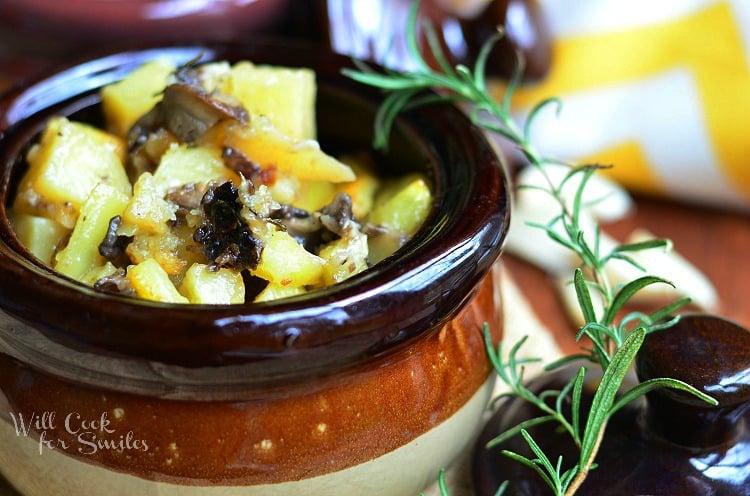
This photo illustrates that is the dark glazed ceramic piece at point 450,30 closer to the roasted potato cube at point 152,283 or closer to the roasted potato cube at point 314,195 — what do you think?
the roasted potato cube at point 314,195

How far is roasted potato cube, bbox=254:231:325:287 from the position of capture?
37.9 inches

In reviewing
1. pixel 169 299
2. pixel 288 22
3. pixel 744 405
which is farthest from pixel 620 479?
pixel 288 22

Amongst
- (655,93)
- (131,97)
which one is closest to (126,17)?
(131,97)

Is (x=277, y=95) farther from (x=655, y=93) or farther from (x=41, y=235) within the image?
(x=655, y=93)

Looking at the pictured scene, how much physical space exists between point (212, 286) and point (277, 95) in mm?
346

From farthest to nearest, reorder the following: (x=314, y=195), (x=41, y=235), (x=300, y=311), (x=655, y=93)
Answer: (x=655, y=93) → (x=314, y=195) → (x=41, y=235) → (x=300, y=311)

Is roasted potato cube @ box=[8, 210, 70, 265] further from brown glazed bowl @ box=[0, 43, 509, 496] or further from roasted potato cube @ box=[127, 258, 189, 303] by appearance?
roasted potato cube @ box=[127, 258, 189, 303]

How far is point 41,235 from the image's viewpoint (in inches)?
41.9

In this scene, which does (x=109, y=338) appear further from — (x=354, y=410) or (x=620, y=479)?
(x=620, y=479)

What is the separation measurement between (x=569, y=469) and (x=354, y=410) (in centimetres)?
27

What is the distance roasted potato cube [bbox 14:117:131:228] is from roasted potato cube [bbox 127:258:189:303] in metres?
0.18

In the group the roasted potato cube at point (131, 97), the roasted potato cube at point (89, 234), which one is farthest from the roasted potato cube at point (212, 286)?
the roasted potato cube at point (131, 97)

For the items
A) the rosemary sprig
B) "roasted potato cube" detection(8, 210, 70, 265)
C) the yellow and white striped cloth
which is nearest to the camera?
the rosemary sprig

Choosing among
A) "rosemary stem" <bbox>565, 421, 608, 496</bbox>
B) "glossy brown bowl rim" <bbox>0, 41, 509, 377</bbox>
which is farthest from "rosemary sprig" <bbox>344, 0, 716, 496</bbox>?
"glossy brown bowl rim" <bbox>0, 41, 509, 377</bbox>
